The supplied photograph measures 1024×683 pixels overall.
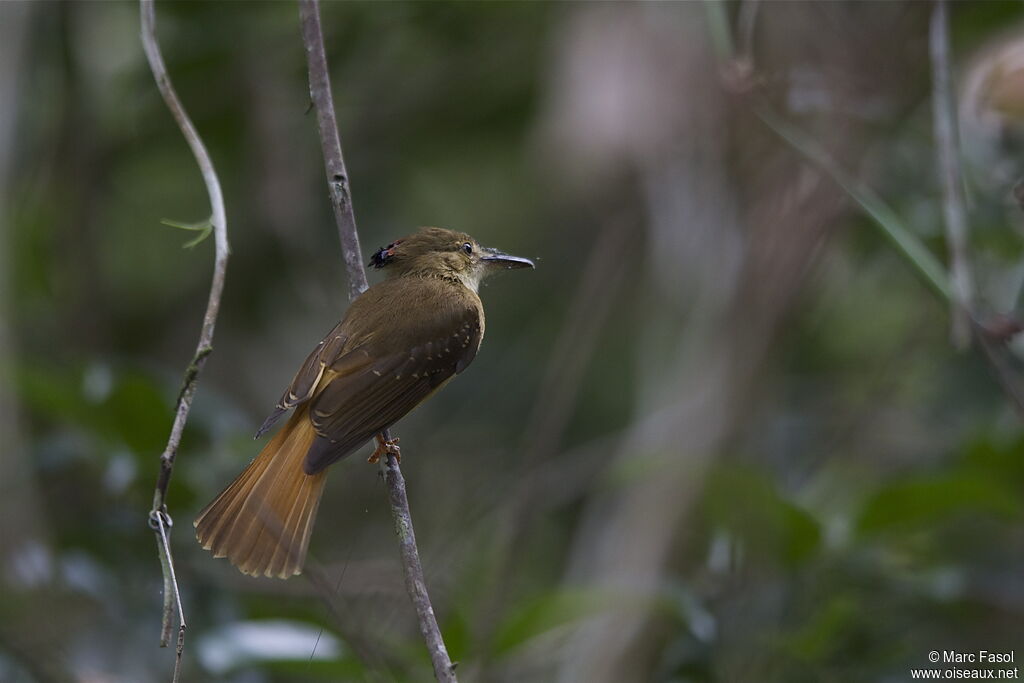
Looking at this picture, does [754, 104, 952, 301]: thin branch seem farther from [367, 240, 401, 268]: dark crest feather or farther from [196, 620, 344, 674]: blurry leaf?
[196, 620, 344, 674]: blurry leaf

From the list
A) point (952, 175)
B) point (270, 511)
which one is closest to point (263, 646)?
point (270, 511)

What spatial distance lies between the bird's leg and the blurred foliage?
14cm

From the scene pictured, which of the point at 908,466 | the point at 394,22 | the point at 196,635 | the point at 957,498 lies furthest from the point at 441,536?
the point at 394,22

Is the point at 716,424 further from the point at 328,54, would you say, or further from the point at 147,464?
the point at 328,54

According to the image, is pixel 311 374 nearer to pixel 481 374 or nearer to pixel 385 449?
pixel 385 449

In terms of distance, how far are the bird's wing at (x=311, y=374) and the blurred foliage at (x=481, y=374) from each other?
0.33 metres

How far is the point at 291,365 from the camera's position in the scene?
5.03 meters

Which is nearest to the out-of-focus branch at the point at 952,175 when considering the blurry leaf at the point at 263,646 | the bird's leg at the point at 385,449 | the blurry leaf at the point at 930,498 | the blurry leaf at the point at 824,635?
the blurry leaf at the point at 930,498

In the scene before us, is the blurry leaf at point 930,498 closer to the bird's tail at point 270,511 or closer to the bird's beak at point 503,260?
the bird's beak at point 503,260

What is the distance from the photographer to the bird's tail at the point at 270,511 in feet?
8.28

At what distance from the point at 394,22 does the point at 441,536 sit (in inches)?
91.7

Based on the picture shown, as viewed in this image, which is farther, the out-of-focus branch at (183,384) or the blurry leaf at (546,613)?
the blurry leaf at (546,613)

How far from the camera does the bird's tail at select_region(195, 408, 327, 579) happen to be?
2.52 m

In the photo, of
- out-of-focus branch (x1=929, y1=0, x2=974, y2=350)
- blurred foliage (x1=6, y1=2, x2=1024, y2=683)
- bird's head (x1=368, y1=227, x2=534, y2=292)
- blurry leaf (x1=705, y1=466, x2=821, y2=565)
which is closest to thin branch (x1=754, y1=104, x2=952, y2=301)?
out-of-focus branch (x1=929, y1=0, x2=974, y2=350)
